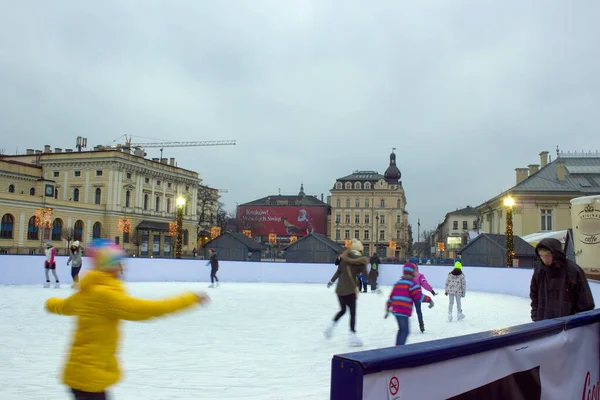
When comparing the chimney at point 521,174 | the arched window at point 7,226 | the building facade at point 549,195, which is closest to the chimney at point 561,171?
the building facade at point 549,195

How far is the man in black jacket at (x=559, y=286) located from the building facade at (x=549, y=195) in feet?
126

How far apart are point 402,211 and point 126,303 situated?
81561 millimetres

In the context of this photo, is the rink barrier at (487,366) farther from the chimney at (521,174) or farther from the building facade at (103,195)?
the chimney at (521,174)

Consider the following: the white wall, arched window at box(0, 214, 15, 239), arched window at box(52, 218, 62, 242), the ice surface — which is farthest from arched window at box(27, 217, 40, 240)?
the ice surface

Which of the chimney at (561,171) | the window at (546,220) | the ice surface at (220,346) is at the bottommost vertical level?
the ice surface at (220,346)

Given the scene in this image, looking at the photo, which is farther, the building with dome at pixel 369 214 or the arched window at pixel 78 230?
the building with dome at pixel 369 214

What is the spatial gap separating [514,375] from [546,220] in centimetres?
4466

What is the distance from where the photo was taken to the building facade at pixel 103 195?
161 ft

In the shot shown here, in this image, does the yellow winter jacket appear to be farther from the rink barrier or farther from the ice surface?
the ice surface

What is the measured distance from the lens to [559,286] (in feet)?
14.9

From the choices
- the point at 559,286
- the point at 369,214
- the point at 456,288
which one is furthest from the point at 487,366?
the point at 369,214

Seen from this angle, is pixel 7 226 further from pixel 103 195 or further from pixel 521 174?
pixel 521 174

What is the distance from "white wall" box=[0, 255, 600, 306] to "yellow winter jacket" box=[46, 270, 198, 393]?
15.8 meters

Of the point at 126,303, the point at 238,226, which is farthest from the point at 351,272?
the point at 238,226
